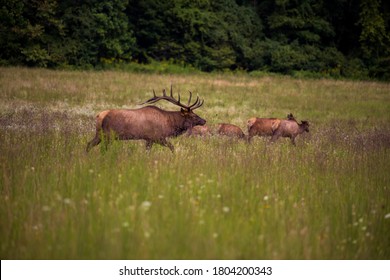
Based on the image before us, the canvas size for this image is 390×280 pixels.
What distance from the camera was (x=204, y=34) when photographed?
34.9 meters

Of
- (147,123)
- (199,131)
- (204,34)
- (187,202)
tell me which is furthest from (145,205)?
(204,34)

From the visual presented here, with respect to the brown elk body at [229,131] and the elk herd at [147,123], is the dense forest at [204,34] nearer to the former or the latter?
the brown elk body at [229,131]

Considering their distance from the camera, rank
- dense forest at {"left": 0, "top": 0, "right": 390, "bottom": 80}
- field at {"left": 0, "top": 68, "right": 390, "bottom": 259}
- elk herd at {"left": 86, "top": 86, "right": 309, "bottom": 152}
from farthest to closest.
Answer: dense forest at {"left": 0, "top": 0, "right": 390, "bottom": 80} → elk herd at {"left": 86, "top": 86, "right": 309, "bottom": 152} → field at {"left": 0, "top": 68, "right": 390, "bottom": 259}

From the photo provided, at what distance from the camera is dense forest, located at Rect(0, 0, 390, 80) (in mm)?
29844

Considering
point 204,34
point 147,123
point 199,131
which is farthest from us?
point 204,34

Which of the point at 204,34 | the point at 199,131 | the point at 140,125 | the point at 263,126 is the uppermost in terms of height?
the point at 204,34

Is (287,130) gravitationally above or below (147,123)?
below

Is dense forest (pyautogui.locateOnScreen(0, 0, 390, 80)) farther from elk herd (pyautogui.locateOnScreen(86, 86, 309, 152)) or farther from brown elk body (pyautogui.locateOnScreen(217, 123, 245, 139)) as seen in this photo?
elk herd (pyautogui.locateOnScreen(86, 86, 309, 152))

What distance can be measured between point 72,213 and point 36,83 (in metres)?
16.4

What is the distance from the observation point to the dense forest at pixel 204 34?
29844 mm

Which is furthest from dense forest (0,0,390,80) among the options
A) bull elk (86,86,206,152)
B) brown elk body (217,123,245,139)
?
bull elk (86,86,206,152)

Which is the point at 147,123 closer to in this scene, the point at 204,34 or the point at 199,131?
the point at 199,131

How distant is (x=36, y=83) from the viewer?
19453 mm

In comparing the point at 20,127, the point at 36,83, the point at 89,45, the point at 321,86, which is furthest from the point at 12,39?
the point at 20,127
